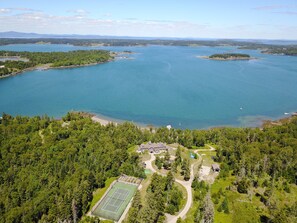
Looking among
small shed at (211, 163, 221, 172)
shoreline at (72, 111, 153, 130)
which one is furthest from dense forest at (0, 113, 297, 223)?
shoreline at (72, 111, 153, 130)

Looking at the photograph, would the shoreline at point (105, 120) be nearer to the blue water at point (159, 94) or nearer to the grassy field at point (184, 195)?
the blue water at point (159, 94)

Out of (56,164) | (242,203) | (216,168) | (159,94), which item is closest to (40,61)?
(159,94)

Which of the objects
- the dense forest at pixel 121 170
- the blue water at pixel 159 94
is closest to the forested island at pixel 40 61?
the blue water at pixel 159 94

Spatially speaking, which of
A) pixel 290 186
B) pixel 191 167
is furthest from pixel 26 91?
pixel 290 186

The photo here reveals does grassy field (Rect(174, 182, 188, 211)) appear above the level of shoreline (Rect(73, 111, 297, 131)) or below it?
below

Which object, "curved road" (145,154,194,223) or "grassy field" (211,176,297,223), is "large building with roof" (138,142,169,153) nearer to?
"curved road" (145,154,194,223)

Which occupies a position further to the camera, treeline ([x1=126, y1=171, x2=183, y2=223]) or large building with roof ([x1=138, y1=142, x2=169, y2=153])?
large building with roof ([x1=138, y1=142, x2=169, y2=153])
